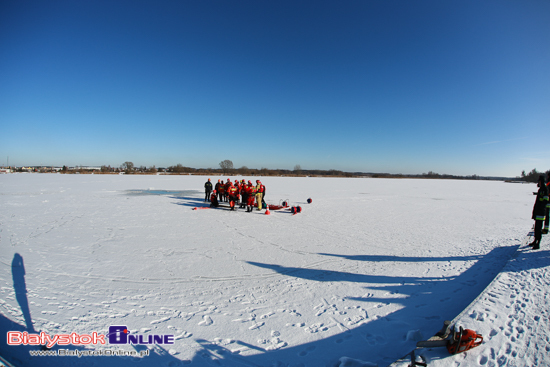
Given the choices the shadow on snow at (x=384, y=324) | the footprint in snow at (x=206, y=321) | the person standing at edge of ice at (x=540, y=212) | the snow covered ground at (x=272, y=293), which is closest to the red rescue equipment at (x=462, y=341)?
Result: the snow covered ground at (x=272, y=293)

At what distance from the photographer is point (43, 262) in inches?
181

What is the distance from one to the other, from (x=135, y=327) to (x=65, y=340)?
71 cm

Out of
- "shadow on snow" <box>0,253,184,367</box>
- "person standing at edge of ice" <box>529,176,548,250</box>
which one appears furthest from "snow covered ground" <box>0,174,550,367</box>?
"person standing at edge of ice" <box>529,176,548,250</box>

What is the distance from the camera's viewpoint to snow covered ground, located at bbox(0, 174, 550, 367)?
7.98ft

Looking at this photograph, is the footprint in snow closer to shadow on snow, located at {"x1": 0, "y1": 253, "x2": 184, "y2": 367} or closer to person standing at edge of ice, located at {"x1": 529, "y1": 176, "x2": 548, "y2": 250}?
shadow on snow, located at {"x1": 0, "y1": 253, "x2": 184, "y2": 367}

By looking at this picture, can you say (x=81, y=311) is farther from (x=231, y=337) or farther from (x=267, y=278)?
(x=267, y=278)

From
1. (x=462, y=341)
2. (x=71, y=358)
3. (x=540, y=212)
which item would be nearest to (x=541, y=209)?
(x=540, y=212)

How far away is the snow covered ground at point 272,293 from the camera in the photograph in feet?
7.98

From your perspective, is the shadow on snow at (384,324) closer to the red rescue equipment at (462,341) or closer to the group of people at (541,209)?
the red rescue equipment at (462,341)

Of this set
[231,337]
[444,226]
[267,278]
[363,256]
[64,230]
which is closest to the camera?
A: [231,337]

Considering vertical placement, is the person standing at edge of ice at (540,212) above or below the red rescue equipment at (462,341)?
above

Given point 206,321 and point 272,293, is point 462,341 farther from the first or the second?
point 206,321

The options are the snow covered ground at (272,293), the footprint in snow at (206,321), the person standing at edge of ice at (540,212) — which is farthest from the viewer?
the person standing at edge of ice at (540,212)

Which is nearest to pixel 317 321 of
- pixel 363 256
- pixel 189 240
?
pixel 363 256
